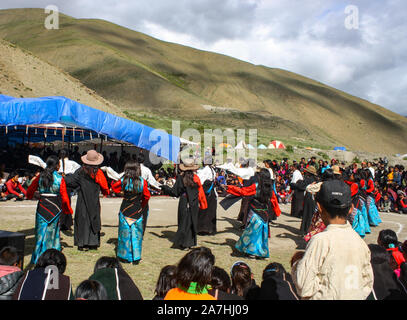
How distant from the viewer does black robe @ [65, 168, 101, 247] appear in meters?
6.46

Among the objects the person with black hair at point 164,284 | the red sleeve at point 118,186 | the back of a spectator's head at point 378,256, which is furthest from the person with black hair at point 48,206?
the back of a spectator's head at point 378,256

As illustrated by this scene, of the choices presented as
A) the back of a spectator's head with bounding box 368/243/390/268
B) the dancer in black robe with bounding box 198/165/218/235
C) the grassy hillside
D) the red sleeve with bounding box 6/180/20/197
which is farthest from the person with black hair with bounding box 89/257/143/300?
the grassy hillside

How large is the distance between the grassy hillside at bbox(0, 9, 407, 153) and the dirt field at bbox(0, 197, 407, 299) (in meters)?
43.7

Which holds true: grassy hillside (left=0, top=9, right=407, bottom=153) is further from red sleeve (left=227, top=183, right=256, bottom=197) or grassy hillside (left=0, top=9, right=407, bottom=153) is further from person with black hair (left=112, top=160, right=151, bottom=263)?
person with black hair (left=112, top=160, right=151, bottom=263)

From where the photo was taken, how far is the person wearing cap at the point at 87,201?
254 inches

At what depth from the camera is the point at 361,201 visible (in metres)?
9.59

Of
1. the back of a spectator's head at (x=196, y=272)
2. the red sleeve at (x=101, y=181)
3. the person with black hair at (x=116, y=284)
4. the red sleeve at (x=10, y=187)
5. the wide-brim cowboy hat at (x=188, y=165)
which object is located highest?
the wide-brim cowboy hat at (x=188, y=165)

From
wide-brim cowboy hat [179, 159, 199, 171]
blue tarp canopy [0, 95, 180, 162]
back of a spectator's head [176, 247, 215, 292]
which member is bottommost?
back of a spectator's head [176, 247, 215, 292]

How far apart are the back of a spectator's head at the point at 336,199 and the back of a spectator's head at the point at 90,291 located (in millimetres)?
1670

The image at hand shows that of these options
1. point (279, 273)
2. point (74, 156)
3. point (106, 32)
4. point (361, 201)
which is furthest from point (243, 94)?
point (279, 273)

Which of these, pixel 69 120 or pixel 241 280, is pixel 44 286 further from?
pixel 69 120

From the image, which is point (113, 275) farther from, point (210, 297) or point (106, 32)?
point (106, 32)

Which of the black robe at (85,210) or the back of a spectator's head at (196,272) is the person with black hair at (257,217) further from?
the back of a spectator's head at (196,272)
